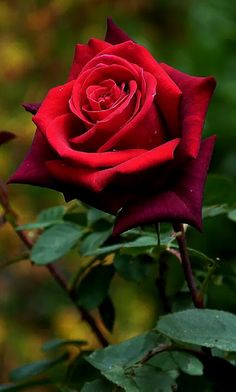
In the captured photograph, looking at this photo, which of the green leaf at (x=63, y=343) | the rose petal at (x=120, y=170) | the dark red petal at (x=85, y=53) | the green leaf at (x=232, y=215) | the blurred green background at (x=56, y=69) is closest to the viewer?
the rose petal at (x=120, y=170)

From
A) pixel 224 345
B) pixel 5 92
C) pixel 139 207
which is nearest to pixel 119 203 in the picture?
pixel 139 207

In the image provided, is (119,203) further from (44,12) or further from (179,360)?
(44,12)

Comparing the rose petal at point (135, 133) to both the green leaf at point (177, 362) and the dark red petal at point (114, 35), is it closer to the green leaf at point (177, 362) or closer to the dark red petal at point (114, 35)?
the dark red petal at point (114, 35)

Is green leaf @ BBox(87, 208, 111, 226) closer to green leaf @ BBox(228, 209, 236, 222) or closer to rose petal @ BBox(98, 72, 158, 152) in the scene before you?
green leaf @ BBox(228, 209, 236, 222)

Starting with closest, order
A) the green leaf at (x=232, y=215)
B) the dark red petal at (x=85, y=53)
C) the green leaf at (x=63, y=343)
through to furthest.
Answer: the dark red petal at (x=85, y=53) → the green leaf at (x=232, y=215) → the green leaf at (x=63, y=343)

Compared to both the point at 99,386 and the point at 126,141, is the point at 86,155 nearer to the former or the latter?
the point at 126,141

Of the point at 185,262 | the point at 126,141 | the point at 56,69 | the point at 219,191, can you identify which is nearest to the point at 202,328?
the point at 185,262

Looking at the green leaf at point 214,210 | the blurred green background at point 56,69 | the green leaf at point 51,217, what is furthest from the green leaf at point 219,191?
the blurred green background at point 56,69
